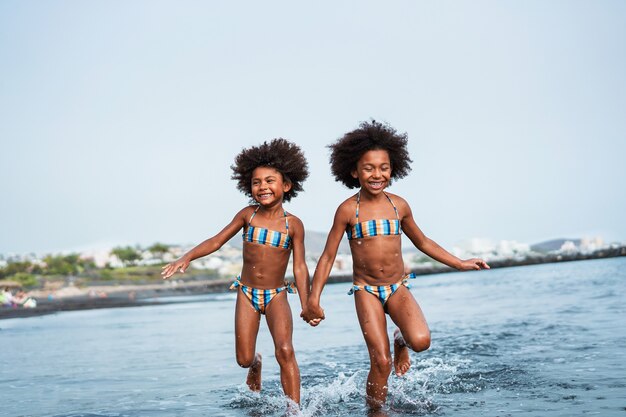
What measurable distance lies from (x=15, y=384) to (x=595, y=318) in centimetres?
1126

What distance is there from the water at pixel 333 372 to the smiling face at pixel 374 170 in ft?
6.77

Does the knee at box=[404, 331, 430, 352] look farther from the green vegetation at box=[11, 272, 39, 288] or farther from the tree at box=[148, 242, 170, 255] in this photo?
the tree at box=[148, 242, 170, 255]

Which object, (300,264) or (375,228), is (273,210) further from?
(375,228)

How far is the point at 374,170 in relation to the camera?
737cm

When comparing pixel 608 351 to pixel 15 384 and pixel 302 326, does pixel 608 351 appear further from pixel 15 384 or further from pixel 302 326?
pixel 302 326

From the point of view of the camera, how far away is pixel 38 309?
3183 centimetres

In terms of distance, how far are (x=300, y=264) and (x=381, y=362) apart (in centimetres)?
120

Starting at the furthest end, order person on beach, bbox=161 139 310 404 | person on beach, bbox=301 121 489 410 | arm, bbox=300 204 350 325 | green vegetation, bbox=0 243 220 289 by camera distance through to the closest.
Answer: green vegetation, bbox=0 243 220 289, person on beach, bbox=161 139 310 404, arm, bbox=300 204 350 325, person on beach, bbox=301 121 489 410

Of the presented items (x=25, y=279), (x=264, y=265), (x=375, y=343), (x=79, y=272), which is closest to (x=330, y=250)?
(x=264, y=265)

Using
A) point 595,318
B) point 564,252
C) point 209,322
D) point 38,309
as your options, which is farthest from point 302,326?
point 564,252

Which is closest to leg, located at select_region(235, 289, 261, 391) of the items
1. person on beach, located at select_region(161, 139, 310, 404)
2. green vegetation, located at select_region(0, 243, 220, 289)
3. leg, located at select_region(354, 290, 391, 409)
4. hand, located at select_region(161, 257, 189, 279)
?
person on beach, located at select_region(161, 139, 310, 404)

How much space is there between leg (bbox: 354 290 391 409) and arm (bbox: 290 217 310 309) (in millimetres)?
494

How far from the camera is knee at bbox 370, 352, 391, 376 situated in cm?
703

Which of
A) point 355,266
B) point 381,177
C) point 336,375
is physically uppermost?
point 381,177
